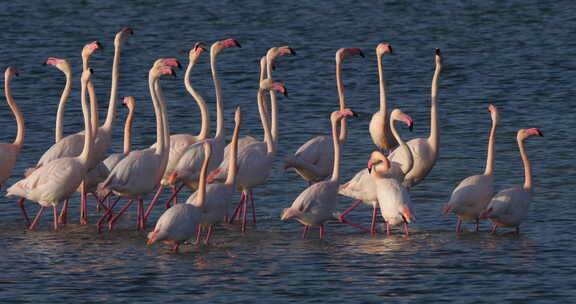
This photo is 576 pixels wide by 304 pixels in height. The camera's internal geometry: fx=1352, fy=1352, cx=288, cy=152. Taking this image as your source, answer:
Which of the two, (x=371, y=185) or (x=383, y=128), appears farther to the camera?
(x=383, y=128)

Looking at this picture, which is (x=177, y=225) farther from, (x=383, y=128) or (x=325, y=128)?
(x=325, y=128)

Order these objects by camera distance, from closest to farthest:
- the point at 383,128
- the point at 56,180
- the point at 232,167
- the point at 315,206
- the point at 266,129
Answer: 1. the point at 315,206
2. the point at 232,167
3. the point at 56,180
4. the point at 266,129
5. the point at 383,128

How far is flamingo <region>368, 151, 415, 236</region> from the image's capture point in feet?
44.4

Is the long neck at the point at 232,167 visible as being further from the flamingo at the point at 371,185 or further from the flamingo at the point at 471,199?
the flamingo at the point at 471,199

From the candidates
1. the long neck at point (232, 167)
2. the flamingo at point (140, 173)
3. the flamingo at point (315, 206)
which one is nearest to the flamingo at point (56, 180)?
the flamingo at point (140, 173)

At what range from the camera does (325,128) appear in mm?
20391

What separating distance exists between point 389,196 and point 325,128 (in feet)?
21.9

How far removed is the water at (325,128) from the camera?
12227mm

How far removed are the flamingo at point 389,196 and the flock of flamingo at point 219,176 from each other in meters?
0.01

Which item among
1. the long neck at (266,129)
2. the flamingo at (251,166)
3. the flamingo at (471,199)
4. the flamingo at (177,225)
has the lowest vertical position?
the flamingo at (177,225)

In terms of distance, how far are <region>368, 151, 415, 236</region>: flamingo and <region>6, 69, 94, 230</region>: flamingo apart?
3049mm

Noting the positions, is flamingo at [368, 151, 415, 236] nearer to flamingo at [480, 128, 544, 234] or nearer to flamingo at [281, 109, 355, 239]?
flamingo at [281, 109, 355, 239]

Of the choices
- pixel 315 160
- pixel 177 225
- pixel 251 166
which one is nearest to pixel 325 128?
pixel 315 160

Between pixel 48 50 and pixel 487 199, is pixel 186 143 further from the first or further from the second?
pixel 48 50
